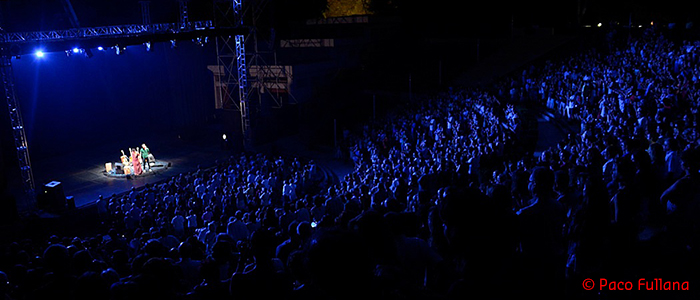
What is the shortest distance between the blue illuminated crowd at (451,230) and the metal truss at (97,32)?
17.6 feet

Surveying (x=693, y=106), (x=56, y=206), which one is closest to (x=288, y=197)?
(x=56, y=206)

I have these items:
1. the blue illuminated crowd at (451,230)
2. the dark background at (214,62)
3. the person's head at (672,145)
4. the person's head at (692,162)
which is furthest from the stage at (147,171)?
the person's head at (692,162)

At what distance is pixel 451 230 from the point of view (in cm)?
289

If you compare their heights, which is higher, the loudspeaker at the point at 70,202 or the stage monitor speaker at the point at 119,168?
the stage monitor speaker at the point at 119,168

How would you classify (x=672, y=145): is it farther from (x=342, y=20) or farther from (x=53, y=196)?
(x=342, y=20)

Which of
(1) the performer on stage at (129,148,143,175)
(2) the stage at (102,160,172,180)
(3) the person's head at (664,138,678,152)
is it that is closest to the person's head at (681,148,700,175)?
(3) the person's head at (664,138,678,152)

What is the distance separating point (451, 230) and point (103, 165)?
68.1 feet

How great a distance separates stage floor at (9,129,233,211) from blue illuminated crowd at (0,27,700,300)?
11.1 feet

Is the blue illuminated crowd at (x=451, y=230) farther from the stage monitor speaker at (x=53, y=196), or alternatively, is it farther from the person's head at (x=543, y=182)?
the stage monitor speaker at (x=53, y=196)

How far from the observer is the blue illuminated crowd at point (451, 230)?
9.01ft

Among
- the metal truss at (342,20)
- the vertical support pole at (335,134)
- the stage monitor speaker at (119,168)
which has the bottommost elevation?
the stage monitor speaker at (119,168)

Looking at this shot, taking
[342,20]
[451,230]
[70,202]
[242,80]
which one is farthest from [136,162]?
[451,230]

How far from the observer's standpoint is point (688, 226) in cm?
465

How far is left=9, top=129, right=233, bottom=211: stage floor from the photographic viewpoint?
17.8 metres
